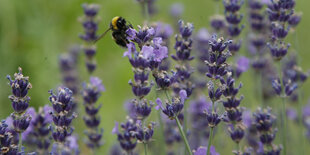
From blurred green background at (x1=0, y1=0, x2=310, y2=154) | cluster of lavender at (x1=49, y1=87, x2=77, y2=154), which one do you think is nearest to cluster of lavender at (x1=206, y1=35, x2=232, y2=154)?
cluster of lavender at (x1=49, y1=87, x2=77, y2=154)

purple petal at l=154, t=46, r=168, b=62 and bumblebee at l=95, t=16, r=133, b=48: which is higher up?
bumblebee at l=95, t=16, r=133, b=48

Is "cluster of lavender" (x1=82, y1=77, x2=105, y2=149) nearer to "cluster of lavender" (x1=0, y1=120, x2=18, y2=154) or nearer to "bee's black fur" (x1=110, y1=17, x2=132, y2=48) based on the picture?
"bee's black fur" (x1=110, y1=17, x2=132, y2=48)

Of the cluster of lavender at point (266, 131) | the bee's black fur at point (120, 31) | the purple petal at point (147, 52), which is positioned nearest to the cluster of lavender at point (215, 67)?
the purple petal at point (147, 52)

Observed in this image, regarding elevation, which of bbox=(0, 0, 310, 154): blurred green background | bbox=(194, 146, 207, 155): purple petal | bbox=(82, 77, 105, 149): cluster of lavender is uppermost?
bbox=(0, 0, 310, 154): blurred green background

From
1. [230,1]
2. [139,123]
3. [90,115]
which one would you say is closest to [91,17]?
[90,115]

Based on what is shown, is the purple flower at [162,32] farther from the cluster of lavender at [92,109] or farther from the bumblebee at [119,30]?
the cluster of lavender at [92,109]

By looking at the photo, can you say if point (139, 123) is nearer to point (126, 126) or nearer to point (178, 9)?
point (126, 126)

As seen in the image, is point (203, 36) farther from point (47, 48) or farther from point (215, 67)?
point (47, 48)
